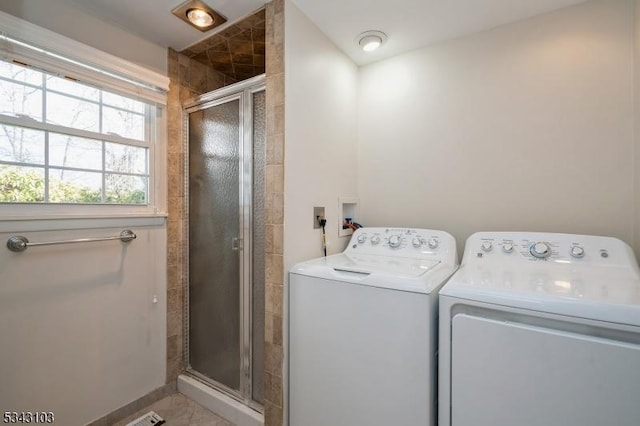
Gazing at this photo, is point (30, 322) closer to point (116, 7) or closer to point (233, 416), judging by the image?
point (233, 416)

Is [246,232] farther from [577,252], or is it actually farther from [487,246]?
[577,252]

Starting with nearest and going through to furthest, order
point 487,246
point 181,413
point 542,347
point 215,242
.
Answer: point 542,347 < point 487,246 < point 181,413 < point 215,242

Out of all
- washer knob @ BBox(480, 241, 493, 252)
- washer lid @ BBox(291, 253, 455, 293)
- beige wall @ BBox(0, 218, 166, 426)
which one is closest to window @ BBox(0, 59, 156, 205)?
beige wall @ BBox(0, 218, 166, 426)

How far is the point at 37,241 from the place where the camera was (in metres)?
1.30

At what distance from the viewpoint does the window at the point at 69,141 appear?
4.09 feet

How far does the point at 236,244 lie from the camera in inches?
66.4

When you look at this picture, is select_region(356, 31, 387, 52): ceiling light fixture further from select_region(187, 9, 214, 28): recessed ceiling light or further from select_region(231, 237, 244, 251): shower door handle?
select_region(231, 237, 244, 251): shower door handle

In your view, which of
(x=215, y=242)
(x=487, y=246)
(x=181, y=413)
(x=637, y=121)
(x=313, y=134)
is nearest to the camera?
(x=637, y=121)

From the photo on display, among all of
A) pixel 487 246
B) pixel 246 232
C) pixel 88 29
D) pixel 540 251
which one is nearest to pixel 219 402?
pixel 246 232

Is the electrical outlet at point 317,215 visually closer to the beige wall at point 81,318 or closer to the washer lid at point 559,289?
the washer lid at point 559,289

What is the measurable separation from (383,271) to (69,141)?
1.68m

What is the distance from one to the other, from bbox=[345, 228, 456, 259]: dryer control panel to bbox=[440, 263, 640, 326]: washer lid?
0.25 meters

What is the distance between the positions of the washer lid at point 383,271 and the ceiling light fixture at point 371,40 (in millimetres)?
1302

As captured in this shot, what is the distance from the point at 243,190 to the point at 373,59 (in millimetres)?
1296
